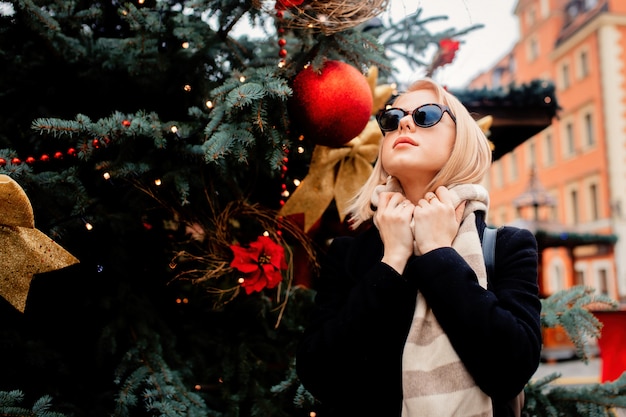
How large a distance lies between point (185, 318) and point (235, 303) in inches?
10.1

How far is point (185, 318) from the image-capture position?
2223 mm

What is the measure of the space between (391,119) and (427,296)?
545 mm

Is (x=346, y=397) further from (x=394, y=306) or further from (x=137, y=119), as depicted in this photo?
(x=137, y=119)

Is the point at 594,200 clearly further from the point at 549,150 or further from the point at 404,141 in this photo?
the point at 404,141

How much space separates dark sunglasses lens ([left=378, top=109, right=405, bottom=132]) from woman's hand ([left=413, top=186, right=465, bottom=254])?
0.91 ft

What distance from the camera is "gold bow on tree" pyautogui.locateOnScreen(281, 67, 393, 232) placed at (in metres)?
1.96

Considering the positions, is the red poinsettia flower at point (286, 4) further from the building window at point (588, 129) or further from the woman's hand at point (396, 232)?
the building window at point (588, 129)

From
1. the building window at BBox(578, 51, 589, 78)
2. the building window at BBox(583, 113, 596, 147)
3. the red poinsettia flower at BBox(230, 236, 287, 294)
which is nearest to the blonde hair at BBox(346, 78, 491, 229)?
the red poinsettia flower at BBox(230, 236, 287, 294)

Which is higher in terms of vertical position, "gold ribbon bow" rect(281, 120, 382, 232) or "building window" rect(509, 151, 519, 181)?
"gold ribbon bow" rect(281, 120, 382, 232)

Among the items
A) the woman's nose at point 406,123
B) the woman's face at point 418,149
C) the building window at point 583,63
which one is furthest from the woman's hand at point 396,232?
the building window at point 583,63

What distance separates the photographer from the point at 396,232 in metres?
1.27

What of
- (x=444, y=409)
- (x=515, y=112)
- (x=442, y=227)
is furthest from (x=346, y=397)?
(x=515, y=112)

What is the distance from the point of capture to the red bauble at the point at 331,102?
1.69 meters

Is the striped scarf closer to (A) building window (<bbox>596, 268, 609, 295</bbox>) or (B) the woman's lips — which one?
(B) the woman's lips
